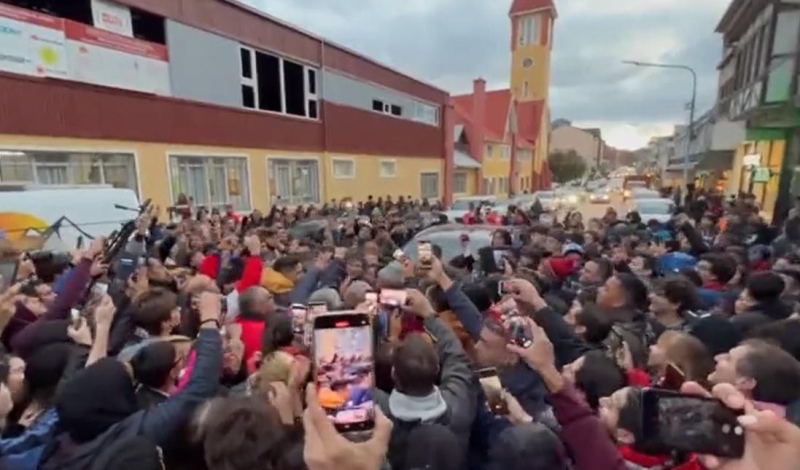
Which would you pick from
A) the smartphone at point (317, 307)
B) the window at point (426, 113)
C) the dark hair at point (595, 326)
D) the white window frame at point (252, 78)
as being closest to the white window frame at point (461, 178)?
the window at point (426, 113)

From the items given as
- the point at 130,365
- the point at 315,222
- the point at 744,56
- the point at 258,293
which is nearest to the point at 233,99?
the point at 315,222

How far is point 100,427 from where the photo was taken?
1927mm

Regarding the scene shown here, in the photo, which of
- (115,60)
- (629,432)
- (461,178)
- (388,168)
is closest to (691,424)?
(629,432)

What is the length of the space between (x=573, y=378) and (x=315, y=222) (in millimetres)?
11164

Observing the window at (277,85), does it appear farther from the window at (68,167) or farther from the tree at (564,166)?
the tree at (564,166)

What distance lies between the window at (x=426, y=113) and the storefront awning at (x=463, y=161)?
173 inches

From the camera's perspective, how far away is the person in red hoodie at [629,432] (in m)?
1.82

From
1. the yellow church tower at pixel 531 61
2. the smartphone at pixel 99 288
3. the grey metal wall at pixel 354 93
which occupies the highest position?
the yellow church tower at pixel 531 61

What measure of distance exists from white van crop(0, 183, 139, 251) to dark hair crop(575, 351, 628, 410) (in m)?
7.56

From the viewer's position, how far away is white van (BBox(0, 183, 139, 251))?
802 centimetres

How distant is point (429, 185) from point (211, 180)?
16988mm

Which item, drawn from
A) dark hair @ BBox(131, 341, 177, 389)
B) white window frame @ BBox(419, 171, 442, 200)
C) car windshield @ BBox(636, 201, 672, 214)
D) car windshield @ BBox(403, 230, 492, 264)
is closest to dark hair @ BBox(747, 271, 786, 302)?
Result: dark hair @ BBox(131, 341, 177, 389)

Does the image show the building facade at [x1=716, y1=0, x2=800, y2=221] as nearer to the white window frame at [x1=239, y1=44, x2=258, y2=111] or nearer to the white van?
the white van

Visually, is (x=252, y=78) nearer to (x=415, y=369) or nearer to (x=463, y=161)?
(x=415, y=369)
